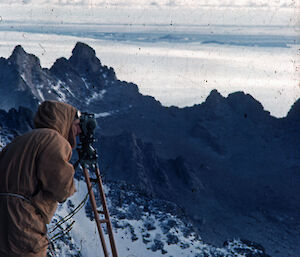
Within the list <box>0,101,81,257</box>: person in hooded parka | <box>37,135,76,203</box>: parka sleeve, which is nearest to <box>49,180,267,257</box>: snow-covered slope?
<box>0,101,81,257</box>: person in hooded parka

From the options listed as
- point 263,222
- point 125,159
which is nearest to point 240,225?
point 263,222

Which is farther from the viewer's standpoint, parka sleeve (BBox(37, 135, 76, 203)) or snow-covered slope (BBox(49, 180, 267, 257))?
snow-covered slope (BBox(49, 180, 267, 257))

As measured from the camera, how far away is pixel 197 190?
603ft

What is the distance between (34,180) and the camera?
5004mm

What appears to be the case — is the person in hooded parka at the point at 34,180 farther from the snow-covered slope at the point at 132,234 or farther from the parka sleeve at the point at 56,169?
the snow-covered slope at the point at 132,234

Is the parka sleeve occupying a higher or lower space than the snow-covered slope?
higher

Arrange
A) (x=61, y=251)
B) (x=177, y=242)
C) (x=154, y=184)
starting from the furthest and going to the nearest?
(x=154, y=184)
(x=177, y=242)
(x=61, y=251)

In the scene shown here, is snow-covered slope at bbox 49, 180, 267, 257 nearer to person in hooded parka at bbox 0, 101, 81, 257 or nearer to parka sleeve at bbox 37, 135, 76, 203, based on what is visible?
person in hooded parka at bbox 0, 101, 81, 257

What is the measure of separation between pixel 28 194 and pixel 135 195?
93570 millimetres

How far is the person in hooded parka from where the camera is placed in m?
4.89

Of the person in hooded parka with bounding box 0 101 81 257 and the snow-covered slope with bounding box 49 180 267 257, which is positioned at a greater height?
the person in hooded parka with bounding box 0 101 81 257

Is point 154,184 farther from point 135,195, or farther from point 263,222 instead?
point 135,195

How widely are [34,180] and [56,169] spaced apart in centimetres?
35

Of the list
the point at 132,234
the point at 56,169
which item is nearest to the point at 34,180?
the point at 56,169
